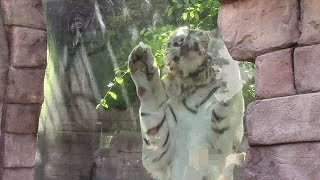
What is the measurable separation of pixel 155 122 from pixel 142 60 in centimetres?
37

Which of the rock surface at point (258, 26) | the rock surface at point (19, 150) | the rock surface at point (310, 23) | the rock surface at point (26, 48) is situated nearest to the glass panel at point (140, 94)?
the rock surface at point (26, 48)

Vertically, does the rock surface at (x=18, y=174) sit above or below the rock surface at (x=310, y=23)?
below

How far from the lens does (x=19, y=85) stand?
3039mm

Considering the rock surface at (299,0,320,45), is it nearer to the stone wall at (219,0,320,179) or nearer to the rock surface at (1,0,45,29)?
the stone wall at (219,0,320,179)

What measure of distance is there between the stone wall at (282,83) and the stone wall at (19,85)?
1.27 metres

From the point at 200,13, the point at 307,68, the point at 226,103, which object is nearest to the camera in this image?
the point at 307,68

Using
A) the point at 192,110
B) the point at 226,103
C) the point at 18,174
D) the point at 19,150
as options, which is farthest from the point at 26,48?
the point at 226,103

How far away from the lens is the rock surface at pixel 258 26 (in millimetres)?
1998

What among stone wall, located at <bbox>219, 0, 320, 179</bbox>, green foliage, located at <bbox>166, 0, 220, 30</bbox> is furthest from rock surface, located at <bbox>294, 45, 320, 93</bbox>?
green foliage, located at <bbox>166, 0, 220, 30</bbox>

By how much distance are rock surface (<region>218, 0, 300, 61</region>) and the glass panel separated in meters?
0.97

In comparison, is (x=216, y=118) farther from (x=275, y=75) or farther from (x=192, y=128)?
(x=275, y=75)

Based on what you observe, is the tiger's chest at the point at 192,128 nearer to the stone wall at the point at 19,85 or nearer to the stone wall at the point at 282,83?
the stone wall at the point at 19,85

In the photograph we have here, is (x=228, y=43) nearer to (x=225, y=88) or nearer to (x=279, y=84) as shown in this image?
(x=279, y=84)

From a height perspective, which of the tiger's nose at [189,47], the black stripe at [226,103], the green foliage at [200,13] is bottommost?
the black stripe at [226,103]
